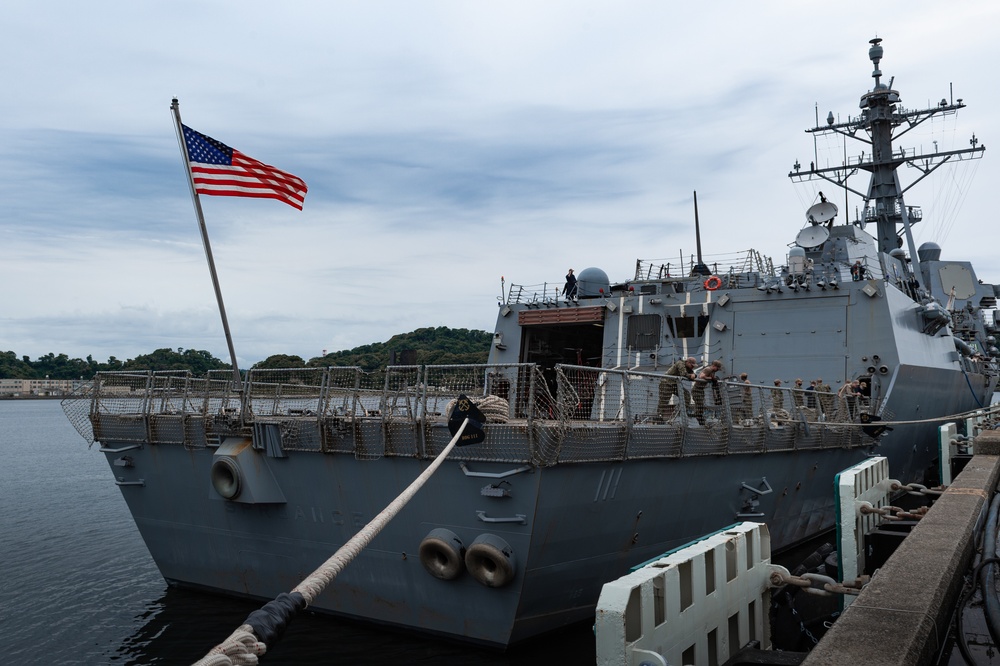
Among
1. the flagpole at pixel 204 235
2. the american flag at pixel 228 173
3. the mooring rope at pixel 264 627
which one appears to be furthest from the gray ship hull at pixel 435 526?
the mooring rope at pixel 264 627

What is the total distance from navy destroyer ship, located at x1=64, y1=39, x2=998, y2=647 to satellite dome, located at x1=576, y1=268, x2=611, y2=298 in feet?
Result: 2.57

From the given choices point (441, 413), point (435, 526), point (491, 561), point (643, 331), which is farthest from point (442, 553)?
point (643, 331)

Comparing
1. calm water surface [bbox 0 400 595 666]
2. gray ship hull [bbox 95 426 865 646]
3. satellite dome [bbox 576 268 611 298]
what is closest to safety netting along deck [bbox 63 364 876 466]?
gray ship hull [bbox 95 426 865 646]

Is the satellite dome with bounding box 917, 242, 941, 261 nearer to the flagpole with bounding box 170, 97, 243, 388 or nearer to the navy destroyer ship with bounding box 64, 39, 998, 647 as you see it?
the navy destroyer ship with bounding box 64, 39, 998, 647

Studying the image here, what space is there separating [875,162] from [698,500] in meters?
20.3

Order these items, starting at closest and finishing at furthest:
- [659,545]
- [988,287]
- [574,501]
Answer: [574,501]
[659,545]
[988,287]

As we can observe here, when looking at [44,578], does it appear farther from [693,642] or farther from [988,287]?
[988,287]

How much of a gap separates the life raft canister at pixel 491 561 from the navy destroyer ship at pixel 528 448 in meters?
0.02

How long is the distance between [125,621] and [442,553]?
5355 millimetres

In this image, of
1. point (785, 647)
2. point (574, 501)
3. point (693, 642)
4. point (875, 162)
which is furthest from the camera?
point (875, 162)

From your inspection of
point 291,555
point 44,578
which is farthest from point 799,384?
point 44,578

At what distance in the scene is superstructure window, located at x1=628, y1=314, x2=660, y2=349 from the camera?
46.9ft

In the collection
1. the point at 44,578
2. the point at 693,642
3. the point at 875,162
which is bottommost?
the point at 44,578

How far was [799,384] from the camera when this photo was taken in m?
12.9
